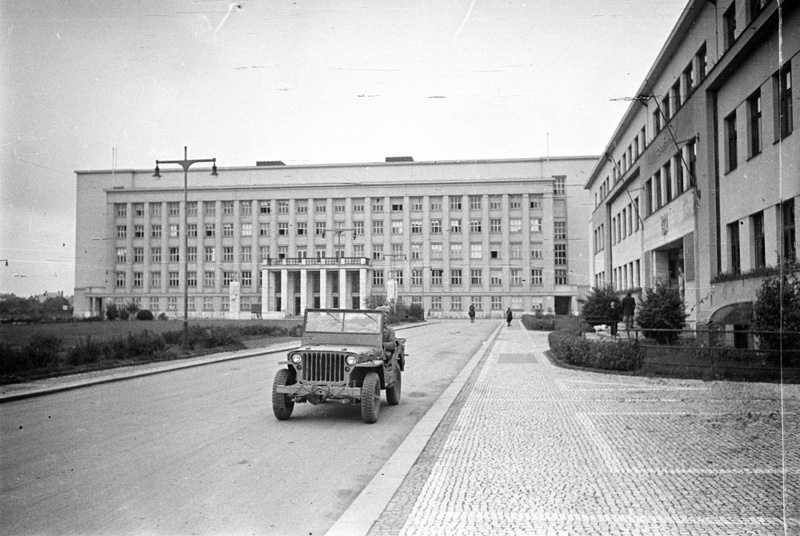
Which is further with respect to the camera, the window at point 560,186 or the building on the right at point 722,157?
the window at point 560,186

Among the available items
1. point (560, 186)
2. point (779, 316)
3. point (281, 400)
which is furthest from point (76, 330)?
point (560, 186)

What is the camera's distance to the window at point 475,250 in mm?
96875

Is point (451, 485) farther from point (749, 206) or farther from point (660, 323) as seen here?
point (749, 206)

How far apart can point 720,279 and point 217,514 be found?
22855 mm

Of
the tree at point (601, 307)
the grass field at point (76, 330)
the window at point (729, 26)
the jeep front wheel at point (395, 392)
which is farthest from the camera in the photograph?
the tree at point (601, 307)

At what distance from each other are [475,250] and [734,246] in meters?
73.1

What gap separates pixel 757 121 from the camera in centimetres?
2141

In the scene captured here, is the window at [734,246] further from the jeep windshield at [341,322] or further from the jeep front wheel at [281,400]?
the jeep front wheel at [281,400]

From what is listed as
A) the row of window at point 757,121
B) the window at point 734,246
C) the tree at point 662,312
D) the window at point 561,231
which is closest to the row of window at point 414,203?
the window at point 561,231

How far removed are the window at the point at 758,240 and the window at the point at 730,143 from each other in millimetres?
3277

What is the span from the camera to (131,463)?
25.9ft

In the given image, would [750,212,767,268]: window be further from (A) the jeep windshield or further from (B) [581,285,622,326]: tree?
(A) the jeep windshield

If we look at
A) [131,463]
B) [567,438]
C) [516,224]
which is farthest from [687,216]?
[516,224]

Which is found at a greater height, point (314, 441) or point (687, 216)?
point (687, 216)
